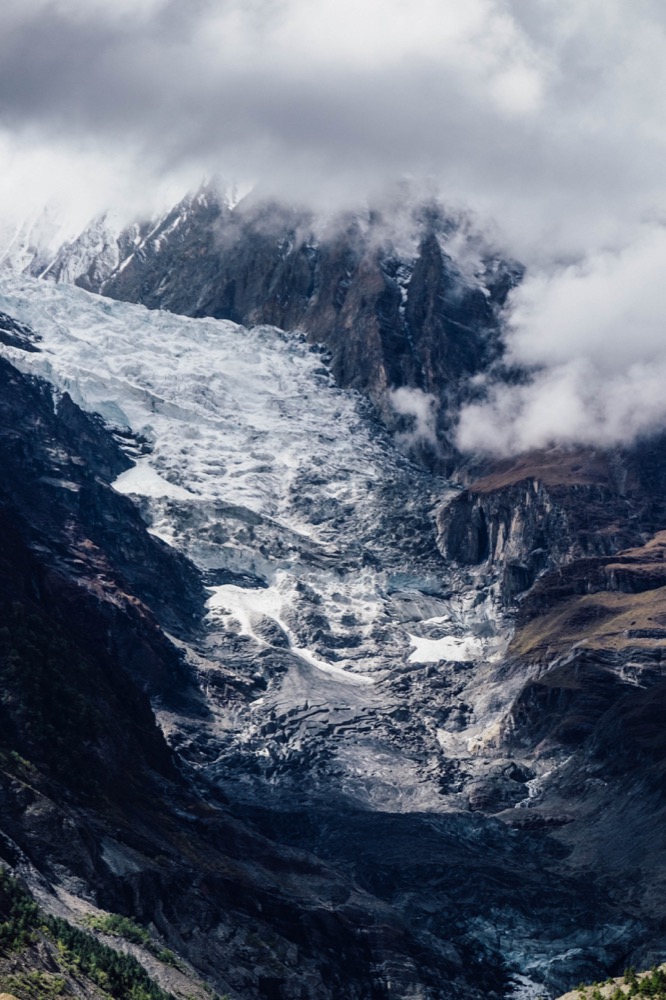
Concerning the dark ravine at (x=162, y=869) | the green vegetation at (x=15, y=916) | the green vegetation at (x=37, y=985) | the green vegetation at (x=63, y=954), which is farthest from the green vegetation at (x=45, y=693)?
the green vegetation at (x=37, y=985)

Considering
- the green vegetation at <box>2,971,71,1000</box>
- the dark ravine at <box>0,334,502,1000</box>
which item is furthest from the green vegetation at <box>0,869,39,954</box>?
the dark ravine at <box>0,334,502,1000</box>

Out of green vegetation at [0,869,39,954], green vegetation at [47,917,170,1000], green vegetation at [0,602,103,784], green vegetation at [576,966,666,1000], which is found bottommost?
green vegetation at [47,917,170,1000]

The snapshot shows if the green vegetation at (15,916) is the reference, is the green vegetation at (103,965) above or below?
below

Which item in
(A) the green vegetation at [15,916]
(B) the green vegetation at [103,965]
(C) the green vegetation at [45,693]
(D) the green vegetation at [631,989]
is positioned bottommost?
(B) the green vegetation at [103,965]

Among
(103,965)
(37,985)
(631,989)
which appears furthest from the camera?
(103,965)

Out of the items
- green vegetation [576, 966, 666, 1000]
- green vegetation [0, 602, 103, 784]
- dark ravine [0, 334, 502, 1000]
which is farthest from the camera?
green vegetation [0, 602, 103, 784]

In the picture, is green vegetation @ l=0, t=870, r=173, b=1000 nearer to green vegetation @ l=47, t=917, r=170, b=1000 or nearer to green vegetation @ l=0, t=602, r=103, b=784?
green vegetation @ l=47, t=917, r=170, b=1000

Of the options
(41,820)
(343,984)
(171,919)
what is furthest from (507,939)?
(41,820)

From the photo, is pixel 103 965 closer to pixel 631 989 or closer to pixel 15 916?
pixel 15 916

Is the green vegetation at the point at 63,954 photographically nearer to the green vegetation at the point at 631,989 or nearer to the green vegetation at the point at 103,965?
the green vegetation at the point at 103,965

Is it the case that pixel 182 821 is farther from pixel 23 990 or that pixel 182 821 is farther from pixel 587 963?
pixel 23 990

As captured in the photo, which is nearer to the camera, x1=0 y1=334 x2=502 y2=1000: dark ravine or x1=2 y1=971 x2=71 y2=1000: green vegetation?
x1=2 y1=971 x2=71 y2=1000: green vegetation

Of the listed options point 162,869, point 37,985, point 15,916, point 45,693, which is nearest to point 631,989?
point 37,985
